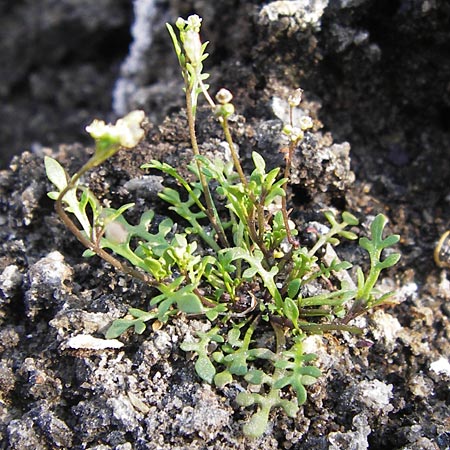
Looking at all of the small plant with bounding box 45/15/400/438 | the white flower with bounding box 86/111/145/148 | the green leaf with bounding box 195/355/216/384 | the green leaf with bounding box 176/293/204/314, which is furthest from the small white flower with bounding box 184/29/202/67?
the green leaf with bounding box 195/355/216/384

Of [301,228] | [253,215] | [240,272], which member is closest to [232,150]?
[253,215]

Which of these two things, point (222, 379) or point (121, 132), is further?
point (222, 379)

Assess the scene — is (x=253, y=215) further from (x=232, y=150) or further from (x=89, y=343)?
(x=89, y=343)

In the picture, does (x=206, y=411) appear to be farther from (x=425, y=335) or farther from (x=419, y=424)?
(x=425, y=335)

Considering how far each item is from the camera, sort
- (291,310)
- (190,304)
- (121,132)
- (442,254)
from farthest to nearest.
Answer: (442,254) < (291,310) < (190,304) < (121,132)

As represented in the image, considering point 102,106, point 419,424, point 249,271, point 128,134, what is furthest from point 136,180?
point 102,106

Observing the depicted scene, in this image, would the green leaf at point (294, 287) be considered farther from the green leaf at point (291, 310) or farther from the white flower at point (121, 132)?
the white flower at point (121, 132)

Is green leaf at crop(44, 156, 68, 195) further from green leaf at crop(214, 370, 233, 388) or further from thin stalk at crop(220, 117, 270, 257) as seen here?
green leaf at crop(214, 370, 233, 388)
